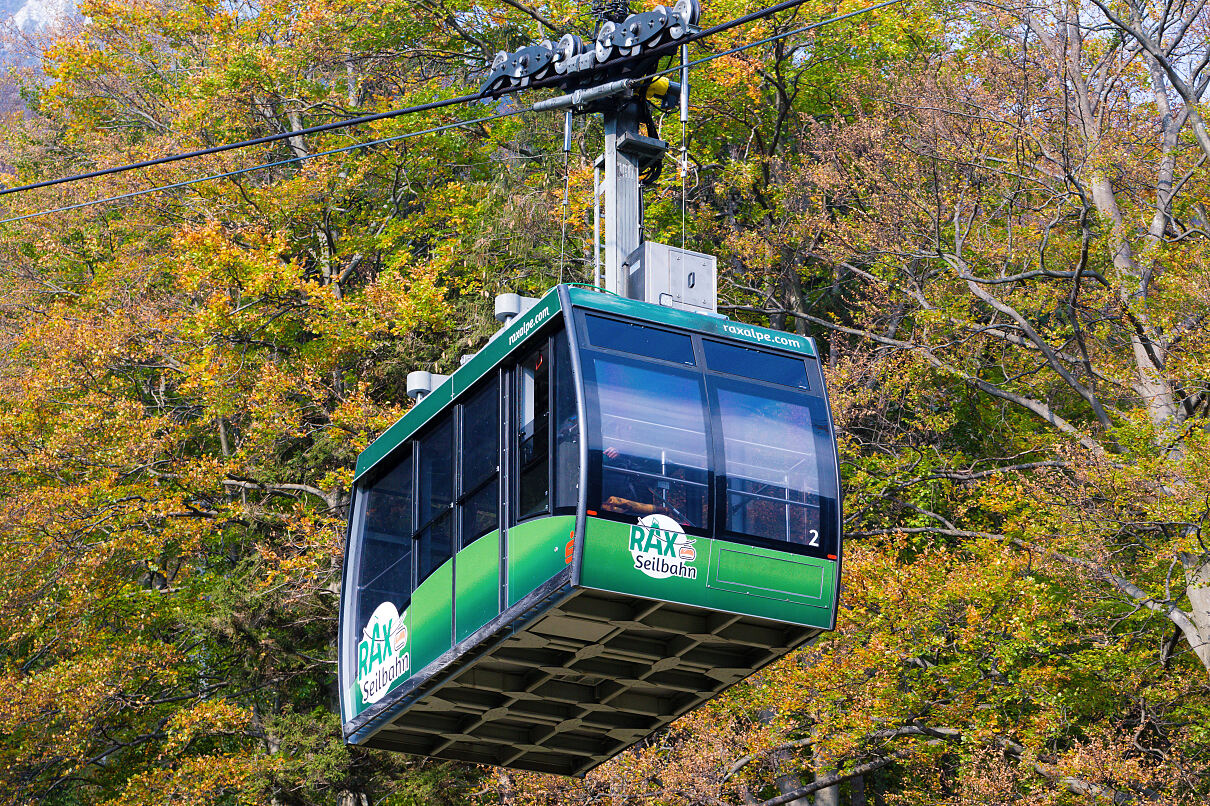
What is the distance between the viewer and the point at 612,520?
1090 centimetres

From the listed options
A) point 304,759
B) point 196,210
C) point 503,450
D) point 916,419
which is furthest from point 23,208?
point 503,450

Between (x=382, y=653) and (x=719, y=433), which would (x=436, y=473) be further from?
(x=719, y=433)

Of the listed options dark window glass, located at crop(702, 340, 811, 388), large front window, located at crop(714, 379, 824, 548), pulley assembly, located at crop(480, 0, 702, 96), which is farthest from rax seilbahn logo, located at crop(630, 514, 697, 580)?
pulley assembly, located at crop(480, 0, 702, 96)

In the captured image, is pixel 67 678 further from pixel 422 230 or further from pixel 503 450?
pixel 503 450

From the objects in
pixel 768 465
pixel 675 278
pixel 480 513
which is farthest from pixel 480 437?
pixel 768 465

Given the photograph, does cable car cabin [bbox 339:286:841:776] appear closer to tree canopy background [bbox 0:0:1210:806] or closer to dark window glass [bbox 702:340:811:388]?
dark window glass [bbox 702:340:811:388]

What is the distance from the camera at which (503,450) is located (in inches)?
478

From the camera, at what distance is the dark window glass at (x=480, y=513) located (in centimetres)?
1216

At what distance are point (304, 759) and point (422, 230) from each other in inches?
466

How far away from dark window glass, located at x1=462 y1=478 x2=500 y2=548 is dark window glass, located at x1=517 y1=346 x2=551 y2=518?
0.44 m

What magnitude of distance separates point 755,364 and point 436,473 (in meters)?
3.09

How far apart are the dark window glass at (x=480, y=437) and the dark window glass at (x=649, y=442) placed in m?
1.47

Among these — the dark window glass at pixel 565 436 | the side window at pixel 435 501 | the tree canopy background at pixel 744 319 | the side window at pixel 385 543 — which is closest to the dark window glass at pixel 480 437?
the side window at pixel 435 501

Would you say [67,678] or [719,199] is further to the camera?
[719,199]
